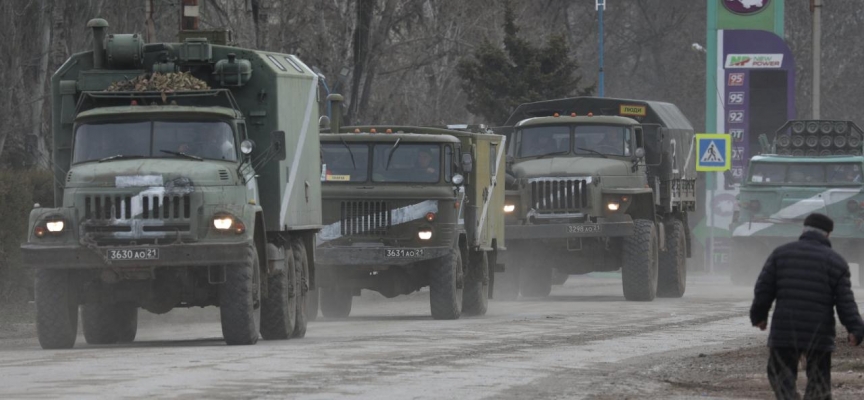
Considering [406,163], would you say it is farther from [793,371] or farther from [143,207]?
[793,371]

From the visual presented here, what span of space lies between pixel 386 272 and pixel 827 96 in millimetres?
50722

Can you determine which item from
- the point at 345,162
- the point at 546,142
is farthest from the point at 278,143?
the point at 546,142

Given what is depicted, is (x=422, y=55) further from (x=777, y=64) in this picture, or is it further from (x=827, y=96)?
(x=827, y=96)

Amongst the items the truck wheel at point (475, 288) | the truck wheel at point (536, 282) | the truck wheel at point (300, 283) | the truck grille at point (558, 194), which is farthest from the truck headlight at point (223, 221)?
the truck wheel at point (536, 282)

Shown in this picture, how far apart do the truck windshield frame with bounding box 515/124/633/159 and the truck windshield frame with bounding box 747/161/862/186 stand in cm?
722

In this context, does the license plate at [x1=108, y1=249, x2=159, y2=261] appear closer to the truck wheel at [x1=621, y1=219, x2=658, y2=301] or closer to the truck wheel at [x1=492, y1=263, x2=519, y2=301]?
the truck wheel at [x1=621, y1=219, x2=658, y2=301]

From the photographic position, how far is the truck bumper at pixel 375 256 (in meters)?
22.9

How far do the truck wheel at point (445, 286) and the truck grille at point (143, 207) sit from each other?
6099 mm

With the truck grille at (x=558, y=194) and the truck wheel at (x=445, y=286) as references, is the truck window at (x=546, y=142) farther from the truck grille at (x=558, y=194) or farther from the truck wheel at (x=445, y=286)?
the truck wheel at (x=445, y=286)

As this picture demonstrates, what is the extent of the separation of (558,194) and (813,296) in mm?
16731

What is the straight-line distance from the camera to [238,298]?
17.6 meters

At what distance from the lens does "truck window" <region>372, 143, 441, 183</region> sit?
921 inches

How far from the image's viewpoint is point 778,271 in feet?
38.3

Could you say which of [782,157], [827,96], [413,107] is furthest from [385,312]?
[827,96]
